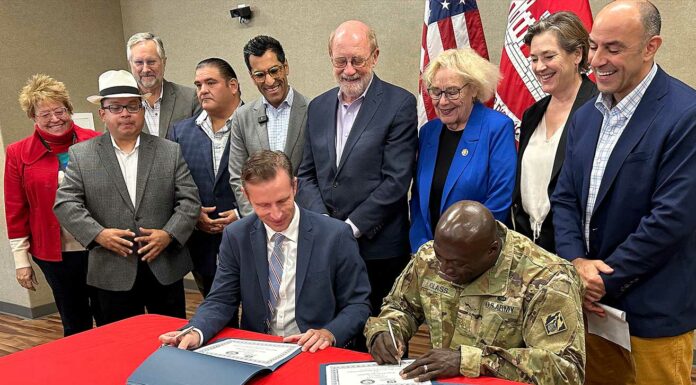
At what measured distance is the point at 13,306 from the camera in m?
4.71

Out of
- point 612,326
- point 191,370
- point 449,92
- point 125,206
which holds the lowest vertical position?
point 612,326

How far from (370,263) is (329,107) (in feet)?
2.45

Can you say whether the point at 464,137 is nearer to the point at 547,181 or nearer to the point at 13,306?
the point at 547,181

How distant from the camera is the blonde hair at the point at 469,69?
87.3 inches

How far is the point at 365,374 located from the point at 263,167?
774 mm

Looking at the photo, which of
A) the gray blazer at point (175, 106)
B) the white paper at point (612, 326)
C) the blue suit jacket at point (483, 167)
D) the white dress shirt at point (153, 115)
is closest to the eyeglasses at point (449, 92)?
the blue suit jacket at point (483, 167)

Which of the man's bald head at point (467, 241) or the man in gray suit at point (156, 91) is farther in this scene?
the man in gray suit at point (156, 91)

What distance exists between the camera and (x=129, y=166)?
264 cm

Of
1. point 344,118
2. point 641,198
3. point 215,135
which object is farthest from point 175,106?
point 641,198

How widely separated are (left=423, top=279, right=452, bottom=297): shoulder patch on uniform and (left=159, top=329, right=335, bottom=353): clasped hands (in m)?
0.34

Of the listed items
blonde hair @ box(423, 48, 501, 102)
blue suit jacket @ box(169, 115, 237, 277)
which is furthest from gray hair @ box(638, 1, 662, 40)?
blue suit jacket @ box(169, 115, 237, 277)

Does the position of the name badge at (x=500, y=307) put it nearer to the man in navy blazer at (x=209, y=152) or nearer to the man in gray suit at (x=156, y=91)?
the man in navy blazer at (x=209, y=152)

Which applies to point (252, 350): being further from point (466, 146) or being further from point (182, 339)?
point (466, 146)

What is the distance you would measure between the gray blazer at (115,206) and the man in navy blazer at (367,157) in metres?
0.69
